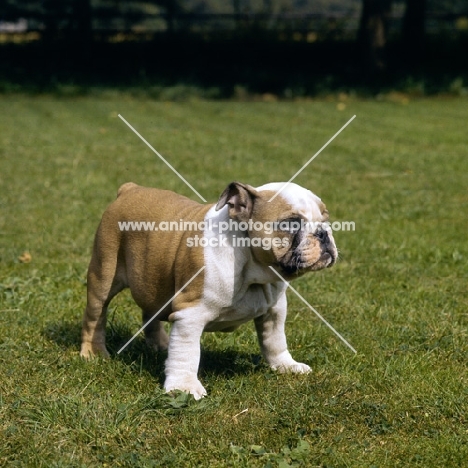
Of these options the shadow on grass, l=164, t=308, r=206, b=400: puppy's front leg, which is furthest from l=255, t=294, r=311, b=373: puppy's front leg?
l=164, t=308, r=206, b=400: puppy's front leg

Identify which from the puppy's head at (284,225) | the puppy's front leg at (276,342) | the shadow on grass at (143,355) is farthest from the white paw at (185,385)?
the puppy's head at (284,225)

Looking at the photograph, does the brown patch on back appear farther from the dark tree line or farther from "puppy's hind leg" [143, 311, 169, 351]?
the dark tree line

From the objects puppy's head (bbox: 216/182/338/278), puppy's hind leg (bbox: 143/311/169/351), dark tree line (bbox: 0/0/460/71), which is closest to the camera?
puppy's head (bbox: 216/182/338/278)

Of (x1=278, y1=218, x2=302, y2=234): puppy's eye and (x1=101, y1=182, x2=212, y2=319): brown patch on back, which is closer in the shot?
(x1=278, y1=218, x2=302, y2=234): puppy's eye

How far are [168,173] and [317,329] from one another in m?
5.73

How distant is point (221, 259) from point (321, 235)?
0.53 m

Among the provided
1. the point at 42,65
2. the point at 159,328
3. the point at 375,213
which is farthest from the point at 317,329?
the point at 42,65

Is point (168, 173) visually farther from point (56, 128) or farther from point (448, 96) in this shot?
point (448, 96)

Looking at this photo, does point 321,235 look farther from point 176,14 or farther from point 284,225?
point 176,14

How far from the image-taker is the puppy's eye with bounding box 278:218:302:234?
13.3 feet

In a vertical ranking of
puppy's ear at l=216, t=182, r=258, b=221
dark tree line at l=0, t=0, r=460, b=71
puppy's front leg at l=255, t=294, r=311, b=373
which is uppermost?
puppy's ear at l=216, t=182, r=258, b=221

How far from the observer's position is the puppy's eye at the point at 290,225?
4062 mm

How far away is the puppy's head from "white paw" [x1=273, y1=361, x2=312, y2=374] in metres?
0.76

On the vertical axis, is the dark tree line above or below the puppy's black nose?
below
